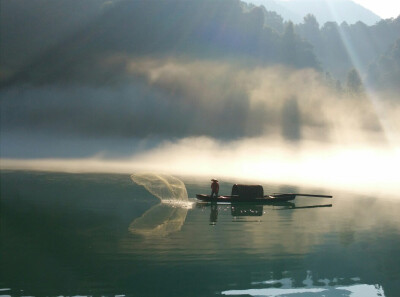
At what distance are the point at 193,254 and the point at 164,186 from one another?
26.3 m

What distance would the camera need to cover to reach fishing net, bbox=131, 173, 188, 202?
53553 millimetres

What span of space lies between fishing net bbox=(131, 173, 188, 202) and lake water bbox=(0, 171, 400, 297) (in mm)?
3638

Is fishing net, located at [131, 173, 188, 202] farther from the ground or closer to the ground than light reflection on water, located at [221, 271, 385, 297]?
farther from the ground

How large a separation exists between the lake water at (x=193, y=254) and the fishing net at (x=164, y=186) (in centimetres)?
364

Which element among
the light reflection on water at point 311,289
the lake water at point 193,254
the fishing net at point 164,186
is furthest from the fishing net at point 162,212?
the light reflection on water at point 311,289

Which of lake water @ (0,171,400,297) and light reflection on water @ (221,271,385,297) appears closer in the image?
light reflection on water @ (221,271,385,297)

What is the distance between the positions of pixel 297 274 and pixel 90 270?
14.7 meters

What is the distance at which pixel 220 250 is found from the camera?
35.6m

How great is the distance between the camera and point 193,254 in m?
33.8

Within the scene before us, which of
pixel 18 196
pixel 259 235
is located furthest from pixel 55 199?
pixel 259 235

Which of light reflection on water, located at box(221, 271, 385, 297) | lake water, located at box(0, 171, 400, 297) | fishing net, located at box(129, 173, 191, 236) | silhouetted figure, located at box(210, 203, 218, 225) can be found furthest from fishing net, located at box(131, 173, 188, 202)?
light reflection on water, located at box(221, 271, 385, 297)

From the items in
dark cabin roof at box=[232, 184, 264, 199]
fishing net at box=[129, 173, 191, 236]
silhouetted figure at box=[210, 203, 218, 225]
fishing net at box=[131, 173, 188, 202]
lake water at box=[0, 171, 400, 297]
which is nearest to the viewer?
lake water at box=[0, 171, 400, 297]

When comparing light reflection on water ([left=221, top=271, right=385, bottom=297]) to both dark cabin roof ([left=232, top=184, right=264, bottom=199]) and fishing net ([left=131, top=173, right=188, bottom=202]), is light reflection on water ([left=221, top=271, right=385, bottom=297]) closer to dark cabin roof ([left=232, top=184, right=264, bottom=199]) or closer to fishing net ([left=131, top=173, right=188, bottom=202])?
fishing net ([left=131, top=173, right=188, bottom=202])

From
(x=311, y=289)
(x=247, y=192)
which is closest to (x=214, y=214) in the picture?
(x=247, y=192)
